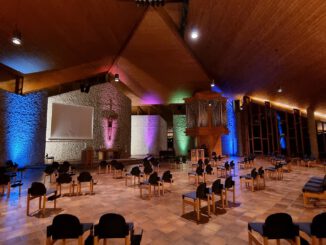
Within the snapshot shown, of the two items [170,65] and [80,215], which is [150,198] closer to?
[80,215]

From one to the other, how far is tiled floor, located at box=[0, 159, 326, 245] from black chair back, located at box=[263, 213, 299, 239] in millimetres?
803

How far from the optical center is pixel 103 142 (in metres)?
14.0

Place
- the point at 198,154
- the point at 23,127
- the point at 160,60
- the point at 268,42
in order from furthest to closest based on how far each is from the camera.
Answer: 1. the point at 198,154
2. the point at 160,60
3. the point at 23,127
4. the point at 268,42

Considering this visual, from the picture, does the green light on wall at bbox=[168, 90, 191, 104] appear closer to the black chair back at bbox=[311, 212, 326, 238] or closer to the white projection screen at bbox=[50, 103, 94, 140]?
the white projection screen at bbox=[50, 103, 94, 140]

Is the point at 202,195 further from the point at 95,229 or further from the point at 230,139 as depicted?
the point at 230,139

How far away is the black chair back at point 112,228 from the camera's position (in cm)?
230

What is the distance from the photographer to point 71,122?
12.5 metres

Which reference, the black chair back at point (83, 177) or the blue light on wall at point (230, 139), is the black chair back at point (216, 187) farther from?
the blue light on wall at point (230, 139)

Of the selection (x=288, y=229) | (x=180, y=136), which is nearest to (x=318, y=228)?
(x=288, y=229)

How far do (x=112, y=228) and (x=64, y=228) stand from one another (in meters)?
0.58

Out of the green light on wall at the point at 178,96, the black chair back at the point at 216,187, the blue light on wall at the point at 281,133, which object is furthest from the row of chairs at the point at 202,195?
the blue light on wall at the point at 281,133

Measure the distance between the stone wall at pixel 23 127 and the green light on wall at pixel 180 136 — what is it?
10.6 meters

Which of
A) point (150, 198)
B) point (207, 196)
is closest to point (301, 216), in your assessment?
point (207, 196)

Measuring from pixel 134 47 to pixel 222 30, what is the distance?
5.06m
